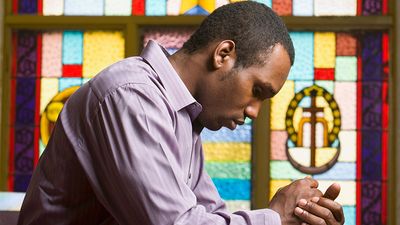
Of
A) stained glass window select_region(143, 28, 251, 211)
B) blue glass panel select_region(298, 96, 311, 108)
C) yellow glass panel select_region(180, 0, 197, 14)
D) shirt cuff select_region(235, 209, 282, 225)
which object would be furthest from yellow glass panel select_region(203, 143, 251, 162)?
shirt cuff select_region(235, 209, 282, 225)

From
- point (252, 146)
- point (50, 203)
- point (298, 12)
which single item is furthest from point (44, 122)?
point (50, 203)

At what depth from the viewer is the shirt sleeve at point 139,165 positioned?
1408 mm

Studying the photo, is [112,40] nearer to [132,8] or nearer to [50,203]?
[132,8]

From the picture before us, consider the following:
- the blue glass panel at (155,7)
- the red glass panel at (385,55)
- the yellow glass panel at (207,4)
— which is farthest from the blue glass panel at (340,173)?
the blue glass panel at (155,7)

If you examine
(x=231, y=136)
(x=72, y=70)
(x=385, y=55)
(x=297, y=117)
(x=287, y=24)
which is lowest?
(x=231, y=136)

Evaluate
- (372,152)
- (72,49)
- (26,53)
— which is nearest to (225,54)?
(372,152)

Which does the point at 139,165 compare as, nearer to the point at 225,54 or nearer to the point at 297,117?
the point at 225,54

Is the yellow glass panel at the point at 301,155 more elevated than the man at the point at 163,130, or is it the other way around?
the man at the point at 163,130

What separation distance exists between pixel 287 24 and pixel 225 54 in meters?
2.40

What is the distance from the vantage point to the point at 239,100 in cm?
165

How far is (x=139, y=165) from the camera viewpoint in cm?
141

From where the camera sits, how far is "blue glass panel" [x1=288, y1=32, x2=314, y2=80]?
13.0 ft

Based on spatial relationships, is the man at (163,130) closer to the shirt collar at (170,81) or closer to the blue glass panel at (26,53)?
the shirt collar at (170,81)

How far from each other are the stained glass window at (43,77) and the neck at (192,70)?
242 cm
